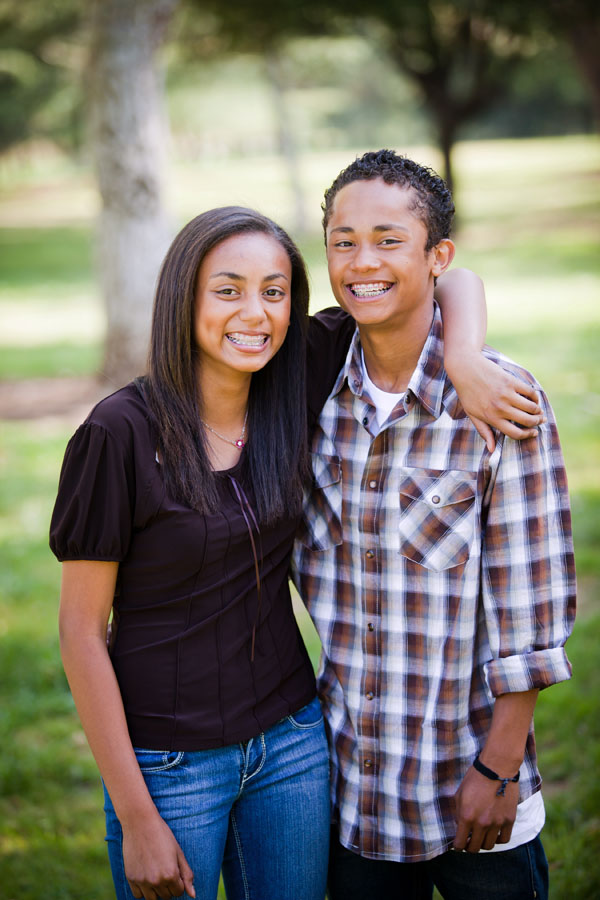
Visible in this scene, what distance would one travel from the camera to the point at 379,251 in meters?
2.30

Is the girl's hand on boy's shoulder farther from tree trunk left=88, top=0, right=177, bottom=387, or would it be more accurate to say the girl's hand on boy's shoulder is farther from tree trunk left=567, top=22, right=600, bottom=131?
tree trunk left=567, top=22, right=600, bottom=131

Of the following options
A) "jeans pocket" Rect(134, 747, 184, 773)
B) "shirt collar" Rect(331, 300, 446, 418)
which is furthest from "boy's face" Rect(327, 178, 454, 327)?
"jeans pocket" Rect(134, 747, 184, 773)

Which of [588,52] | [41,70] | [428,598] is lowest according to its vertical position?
[428,598]

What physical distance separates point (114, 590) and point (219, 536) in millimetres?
275

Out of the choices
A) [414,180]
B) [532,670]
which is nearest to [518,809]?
[532,670]

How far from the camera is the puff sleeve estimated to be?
6.80 feet

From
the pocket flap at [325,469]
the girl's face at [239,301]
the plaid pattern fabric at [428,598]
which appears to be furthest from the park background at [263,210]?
the plaid pattern fabric at [428,598]

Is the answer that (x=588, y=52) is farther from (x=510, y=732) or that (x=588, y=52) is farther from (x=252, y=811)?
(x=252, y=811)

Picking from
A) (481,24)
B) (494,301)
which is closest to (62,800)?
(494,301)

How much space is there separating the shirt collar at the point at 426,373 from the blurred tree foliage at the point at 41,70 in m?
17.0

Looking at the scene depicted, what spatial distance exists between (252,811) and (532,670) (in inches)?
29.9

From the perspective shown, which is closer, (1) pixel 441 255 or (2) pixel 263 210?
(1) pixel 441 255

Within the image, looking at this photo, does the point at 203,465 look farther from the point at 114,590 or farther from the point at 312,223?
the point at 312,223

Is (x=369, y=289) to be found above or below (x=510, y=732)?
above
